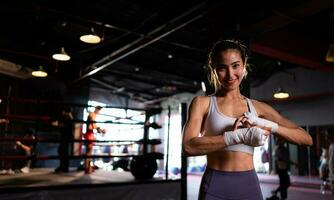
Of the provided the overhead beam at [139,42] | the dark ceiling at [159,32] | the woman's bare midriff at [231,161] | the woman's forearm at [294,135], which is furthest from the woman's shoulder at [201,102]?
the overhead beam at [139,42]

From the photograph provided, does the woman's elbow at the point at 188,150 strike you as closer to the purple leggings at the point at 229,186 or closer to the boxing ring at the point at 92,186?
the purple leggings at the point at 229,186

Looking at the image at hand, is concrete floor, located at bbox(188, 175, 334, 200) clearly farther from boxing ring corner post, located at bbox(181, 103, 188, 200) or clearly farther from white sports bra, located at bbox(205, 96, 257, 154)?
white sports bra, located at bbox(205, 96, 257, 154)

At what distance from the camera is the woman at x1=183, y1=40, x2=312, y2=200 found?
1.22 m

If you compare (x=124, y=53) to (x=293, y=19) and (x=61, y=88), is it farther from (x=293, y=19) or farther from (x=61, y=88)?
(x=293, y=19)

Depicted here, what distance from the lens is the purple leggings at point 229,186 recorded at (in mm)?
1264

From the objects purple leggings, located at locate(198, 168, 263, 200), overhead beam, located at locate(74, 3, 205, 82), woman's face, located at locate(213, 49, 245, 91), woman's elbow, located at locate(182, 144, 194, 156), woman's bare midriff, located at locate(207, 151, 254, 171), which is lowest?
purple leggings, located at locate(198, 168, 263, 200)

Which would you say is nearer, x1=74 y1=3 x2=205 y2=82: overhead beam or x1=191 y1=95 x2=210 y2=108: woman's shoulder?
x1=191 y1=95 x2=210 y2=108: woman's shoulder

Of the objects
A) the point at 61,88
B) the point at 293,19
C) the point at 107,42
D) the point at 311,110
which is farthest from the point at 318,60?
the point at 61,88

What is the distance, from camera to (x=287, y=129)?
1.32m

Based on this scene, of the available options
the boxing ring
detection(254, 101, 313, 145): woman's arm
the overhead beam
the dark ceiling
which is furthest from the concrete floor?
detection(254, 101, 313, 145): woman's arm

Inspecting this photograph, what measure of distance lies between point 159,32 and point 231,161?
218 inches

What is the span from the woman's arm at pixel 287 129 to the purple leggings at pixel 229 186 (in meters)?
0.23

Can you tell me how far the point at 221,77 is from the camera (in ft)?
4.39

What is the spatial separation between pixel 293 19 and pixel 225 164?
15.2 feet
